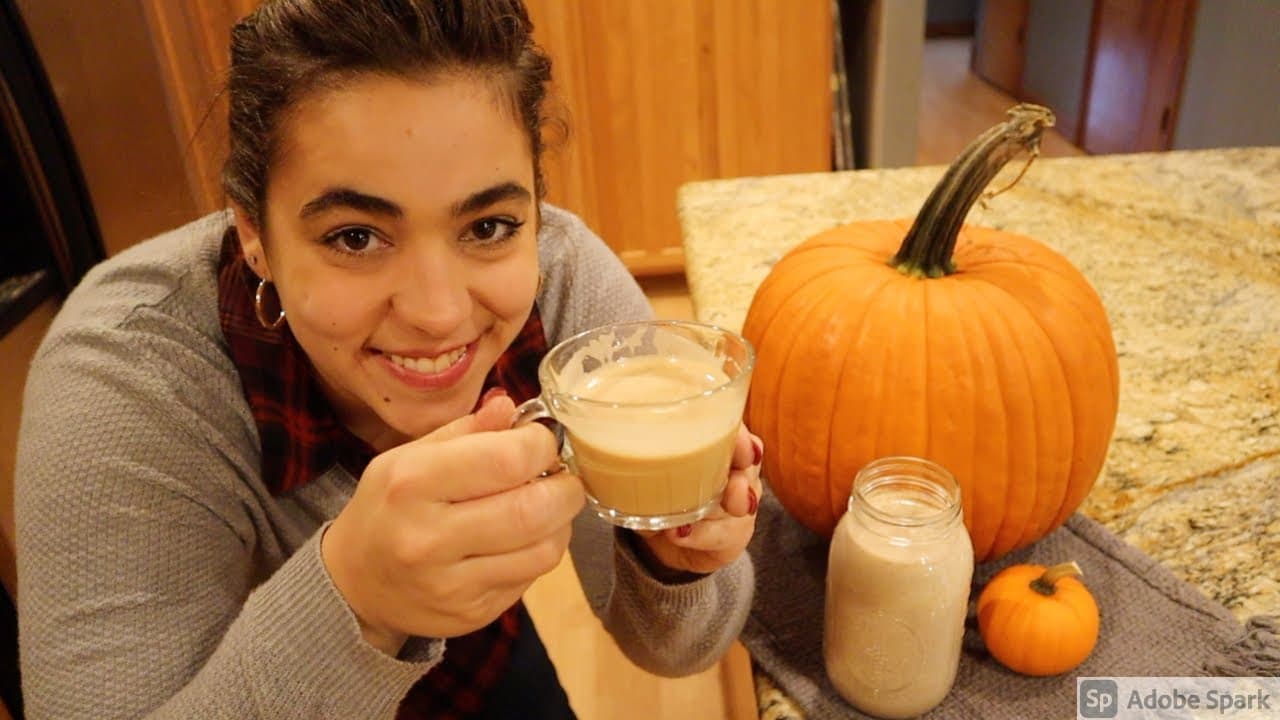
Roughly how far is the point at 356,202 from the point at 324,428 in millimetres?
332

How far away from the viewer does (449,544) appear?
67cm

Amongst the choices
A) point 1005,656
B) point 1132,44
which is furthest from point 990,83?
point 1005,656

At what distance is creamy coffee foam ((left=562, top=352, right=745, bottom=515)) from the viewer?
680mm

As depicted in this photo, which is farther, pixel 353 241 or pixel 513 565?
pixel 353 241

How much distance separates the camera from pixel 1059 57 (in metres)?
5.04

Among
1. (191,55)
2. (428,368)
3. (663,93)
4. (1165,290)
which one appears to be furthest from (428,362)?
(663,93)

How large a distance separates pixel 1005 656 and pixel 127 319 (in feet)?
3.02

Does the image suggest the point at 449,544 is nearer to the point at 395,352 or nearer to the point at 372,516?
the point at 372,516

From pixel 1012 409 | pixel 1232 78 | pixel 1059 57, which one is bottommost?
pixel 1059 57

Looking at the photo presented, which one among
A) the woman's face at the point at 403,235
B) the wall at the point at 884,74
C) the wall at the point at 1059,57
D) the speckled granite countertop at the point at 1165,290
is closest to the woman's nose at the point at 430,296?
the woman's face at the point at 403,235

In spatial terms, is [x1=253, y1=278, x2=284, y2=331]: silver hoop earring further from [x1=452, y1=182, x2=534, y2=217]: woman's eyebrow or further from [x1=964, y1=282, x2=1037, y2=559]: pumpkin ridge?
[x1=964, y1=282, x2=1037, y2=559]: pumpkin ridge

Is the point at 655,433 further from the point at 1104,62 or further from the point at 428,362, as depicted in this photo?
the point at 1104,62

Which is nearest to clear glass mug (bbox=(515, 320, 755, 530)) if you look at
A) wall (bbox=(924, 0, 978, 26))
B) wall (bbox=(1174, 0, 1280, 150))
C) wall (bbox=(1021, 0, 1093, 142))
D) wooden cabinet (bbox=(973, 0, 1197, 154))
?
wall (bbox=(1174, 0, 1280, 150))

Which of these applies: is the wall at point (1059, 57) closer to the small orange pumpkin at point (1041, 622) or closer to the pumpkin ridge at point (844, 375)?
the pumpkin ridge at point (844, 375)
